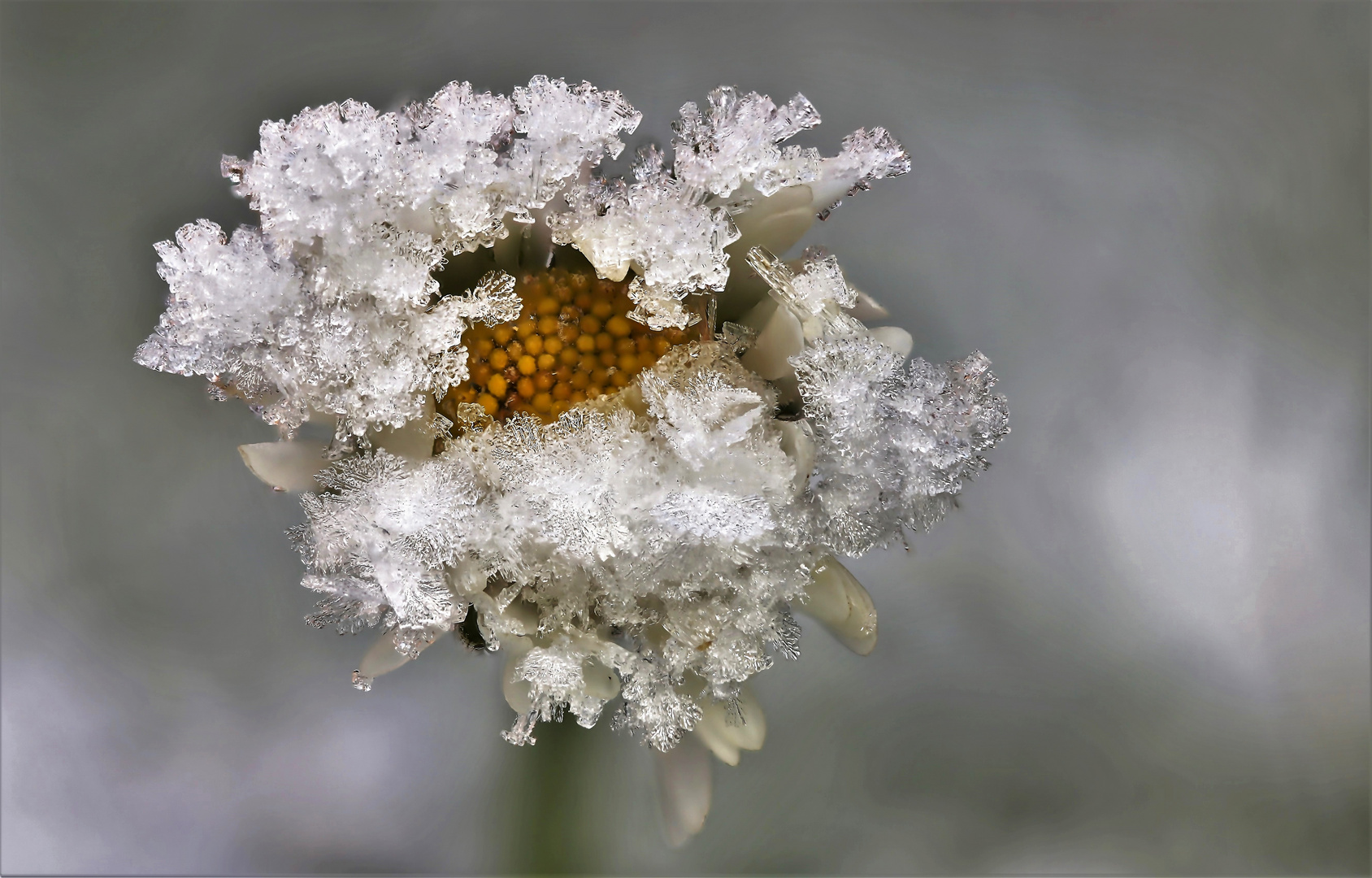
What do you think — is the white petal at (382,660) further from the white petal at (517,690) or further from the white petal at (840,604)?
the white petal at (840,604)

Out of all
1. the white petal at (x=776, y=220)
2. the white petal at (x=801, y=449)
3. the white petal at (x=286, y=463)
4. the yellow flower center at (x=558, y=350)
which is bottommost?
the white petal at (x=286, y=463)

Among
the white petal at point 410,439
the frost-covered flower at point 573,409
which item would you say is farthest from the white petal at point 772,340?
the white petal at point 410,439

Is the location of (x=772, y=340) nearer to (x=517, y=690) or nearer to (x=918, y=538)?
(x=517, y=690)

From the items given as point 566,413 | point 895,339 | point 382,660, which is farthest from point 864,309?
point 382,660

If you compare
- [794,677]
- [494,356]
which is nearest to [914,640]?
[794,677]

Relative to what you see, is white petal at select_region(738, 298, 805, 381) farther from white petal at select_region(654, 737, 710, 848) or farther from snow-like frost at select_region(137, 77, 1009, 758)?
white petal at select_region(654, 737, 710, 848)

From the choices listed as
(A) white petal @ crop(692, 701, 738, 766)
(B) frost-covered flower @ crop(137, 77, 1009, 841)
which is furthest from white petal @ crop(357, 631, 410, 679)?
(A) white petal @ crop(692, 701, 738, 766)

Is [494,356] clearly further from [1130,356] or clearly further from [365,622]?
[1130,356]
